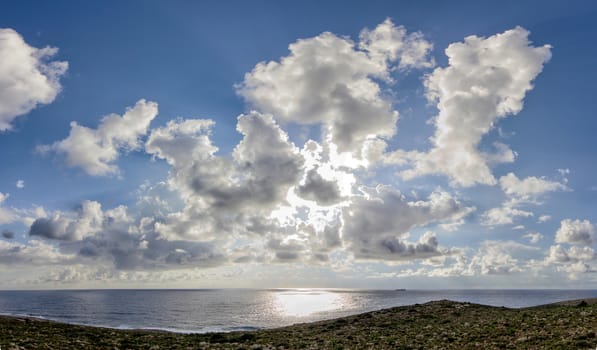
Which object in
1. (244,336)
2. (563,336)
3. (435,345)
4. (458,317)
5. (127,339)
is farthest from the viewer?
(458,317)

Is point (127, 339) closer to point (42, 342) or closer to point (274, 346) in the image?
point (42, 342)

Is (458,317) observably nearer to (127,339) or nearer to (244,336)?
(244,336)

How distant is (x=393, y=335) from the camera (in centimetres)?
3978

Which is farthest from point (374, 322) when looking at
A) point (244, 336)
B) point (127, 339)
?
point (127, 339)

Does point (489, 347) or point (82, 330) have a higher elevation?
point (489, 347)

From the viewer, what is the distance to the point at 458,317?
49.8m

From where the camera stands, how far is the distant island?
28797 mm

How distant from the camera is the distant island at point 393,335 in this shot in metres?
28.8

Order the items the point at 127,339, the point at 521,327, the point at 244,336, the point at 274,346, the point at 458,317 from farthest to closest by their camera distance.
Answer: the point at 458,317
the point at 244,336
the point at 127,339
the point at 274,346
the point at 521,327

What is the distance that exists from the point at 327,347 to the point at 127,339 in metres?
22.7

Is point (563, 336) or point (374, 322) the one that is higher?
point (563, 336)

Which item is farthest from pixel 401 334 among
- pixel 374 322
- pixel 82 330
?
pixel 82 330

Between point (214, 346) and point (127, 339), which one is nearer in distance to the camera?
point (214, 346)

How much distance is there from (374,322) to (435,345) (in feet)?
71.9
